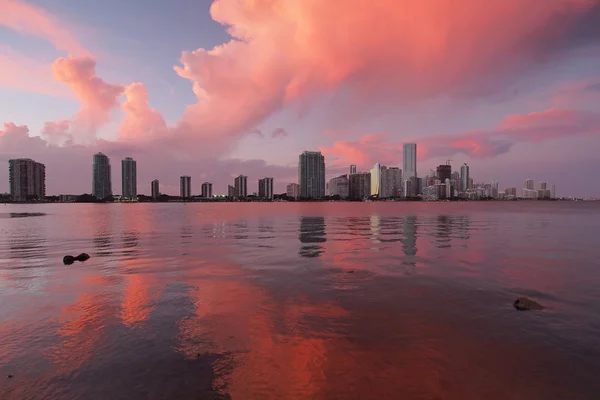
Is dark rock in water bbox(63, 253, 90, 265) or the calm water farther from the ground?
dark rock in water bbox(63, 253, 90, 265)

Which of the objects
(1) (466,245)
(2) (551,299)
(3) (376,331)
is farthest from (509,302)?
(1) (466,245)

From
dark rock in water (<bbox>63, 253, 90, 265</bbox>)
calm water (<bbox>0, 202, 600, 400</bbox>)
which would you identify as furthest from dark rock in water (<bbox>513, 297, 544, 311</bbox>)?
dark rock in water (<bbox>63, 253, 90, 265</bbox>)

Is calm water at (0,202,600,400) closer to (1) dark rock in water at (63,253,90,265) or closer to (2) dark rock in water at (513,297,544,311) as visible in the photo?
(2) dark rock in water at (513,297,544,311)

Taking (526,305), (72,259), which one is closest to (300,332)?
(526,305)

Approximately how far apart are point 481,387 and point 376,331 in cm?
497

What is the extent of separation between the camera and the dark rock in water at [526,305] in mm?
18109

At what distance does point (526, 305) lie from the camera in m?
18.2

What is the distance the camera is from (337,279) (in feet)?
82.0

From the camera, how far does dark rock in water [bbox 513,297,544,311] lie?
1811cm

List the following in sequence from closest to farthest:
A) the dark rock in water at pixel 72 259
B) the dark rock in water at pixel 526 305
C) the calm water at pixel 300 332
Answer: the calm water at pixel 300 332 < the dark rock in water at pixel 526 305 < the dark rock in water at pixel 72 259

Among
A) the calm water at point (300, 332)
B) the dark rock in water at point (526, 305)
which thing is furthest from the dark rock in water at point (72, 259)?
the dark rock in water at point (526, 305)

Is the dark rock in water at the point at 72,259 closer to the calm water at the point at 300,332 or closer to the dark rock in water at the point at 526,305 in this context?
the calm water at the point at 300,332

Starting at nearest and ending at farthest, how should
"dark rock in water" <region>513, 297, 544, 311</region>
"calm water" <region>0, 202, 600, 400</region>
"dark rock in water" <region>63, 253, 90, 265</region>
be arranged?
"calm water" <region>0, 202, 600, 400</region> → "dark rock in water" <region>513, 297, 544, 311</region> → "dark rock in water" <region>63, 253, 90, 265</region>

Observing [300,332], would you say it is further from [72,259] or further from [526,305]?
[72,259]
